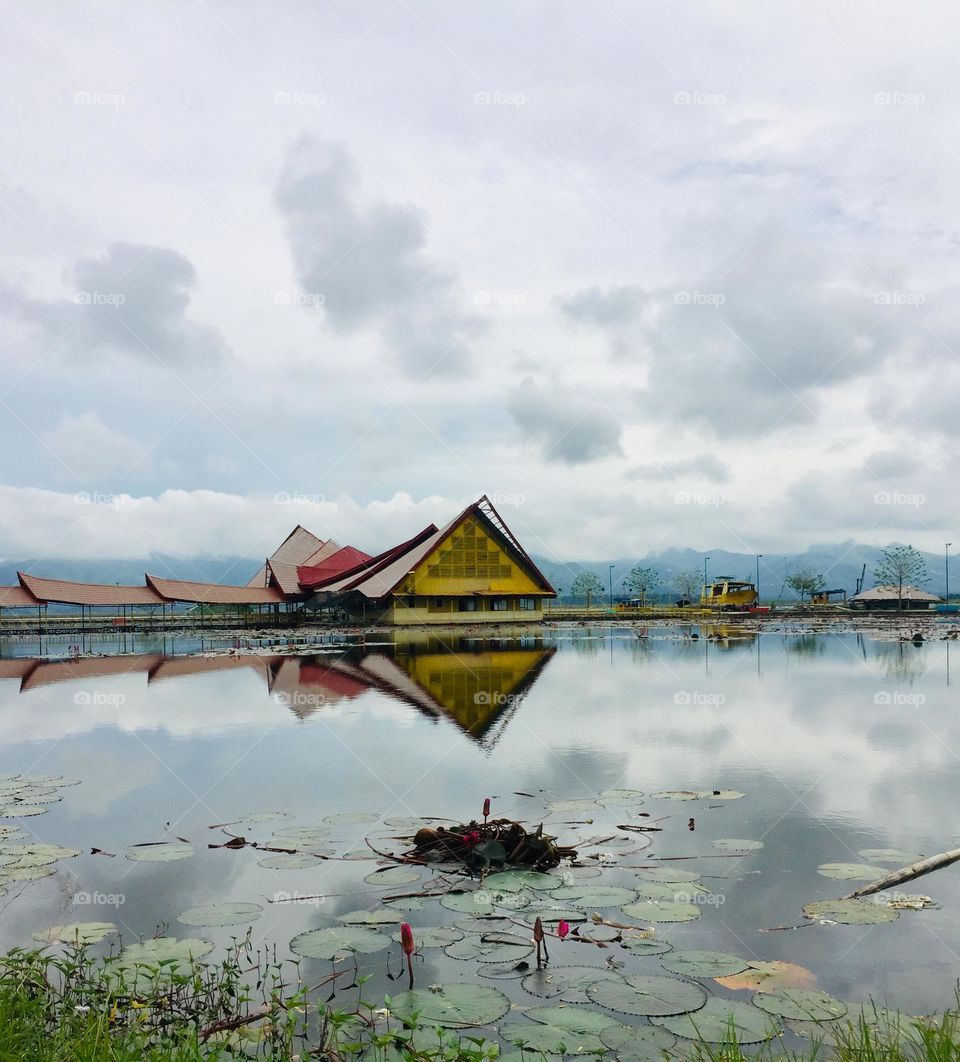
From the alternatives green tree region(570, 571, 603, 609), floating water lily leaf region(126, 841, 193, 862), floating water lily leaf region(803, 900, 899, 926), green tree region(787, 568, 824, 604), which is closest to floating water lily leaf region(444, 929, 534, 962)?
floating water lily leaf region(803, 900, 899, 926)

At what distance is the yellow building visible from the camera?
158 ft

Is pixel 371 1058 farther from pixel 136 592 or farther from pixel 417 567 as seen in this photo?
pixel 136 592

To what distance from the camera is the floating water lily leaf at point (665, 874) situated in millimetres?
6027

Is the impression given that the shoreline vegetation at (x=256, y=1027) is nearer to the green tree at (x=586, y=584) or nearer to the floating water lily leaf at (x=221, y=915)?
the floating water lily leaf at (x=221, y=915)

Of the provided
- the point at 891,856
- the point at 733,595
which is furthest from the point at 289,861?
the point at 733,595

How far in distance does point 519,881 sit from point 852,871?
2225 millimetres

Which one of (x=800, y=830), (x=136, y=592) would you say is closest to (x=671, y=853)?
(x=800, y=830)

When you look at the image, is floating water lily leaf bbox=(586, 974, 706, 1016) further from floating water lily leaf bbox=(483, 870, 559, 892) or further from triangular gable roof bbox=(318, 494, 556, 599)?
triangular gable roof bbox=(318, 494, 556, 599)

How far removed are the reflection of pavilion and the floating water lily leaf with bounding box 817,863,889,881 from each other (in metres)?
5.77

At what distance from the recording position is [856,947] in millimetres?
4918

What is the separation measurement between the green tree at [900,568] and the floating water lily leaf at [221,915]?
3163 inches

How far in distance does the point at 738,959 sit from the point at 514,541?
4539cm

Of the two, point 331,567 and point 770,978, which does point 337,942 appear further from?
point 331,567

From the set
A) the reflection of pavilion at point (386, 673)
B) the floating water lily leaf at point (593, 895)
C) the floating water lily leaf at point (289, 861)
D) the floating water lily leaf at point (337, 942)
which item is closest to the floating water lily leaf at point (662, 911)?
the floating water lily leaf at point (593, 895)
